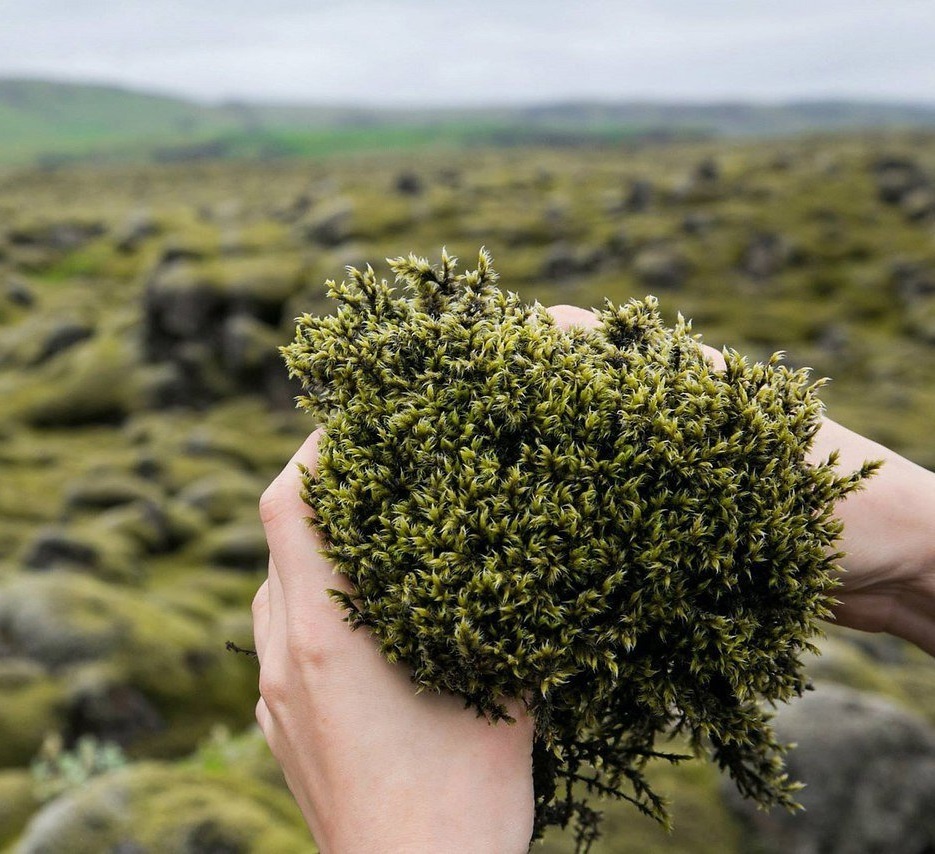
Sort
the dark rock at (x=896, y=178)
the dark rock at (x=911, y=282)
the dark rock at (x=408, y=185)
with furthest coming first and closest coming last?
the dark rock at (x=408, y=185)
the dark rock at (x=896, y=178)
the dark rock at (x=911, y=282)

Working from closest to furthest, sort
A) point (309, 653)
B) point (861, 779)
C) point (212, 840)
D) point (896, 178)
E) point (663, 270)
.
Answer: point (309, 653)
point (212, 840)
point (861, 779)
point (663, 270)
point (896, 178)

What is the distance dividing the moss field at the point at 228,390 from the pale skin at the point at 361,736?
5.88 m

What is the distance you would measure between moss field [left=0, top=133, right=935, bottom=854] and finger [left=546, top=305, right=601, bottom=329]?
6.62 meters

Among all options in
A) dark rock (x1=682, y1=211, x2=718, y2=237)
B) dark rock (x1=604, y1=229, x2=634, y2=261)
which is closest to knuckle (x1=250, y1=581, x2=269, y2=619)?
dark rock (x1=604, y1=229, x2=634, y2=261)

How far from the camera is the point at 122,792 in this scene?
1006 centimetres

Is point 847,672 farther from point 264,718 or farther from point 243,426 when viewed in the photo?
point 243,426

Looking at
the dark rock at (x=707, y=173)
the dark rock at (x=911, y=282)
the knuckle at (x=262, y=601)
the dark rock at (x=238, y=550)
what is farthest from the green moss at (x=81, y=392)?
the dark rock at (x=707, y=173)

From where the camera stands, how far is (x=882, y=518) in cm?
505

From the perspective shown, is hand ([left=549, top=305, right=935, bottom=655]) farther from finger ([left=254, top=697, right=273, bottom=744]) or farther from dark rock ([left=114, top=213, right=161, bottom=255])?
dark rock ([left=114, top=213, right=161, bottom=255])

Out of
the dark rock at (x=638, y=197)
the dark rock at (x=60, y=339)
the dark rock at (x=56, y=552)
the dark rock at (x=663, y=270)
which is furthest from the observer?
the dark rock at (x=638, y=197)

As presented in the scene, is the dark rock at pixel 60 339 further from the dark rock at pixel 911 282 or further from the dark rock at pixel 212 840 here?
the dark rock at pixel 911 282

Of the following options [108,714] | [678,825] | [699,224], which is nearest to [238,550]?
[108,714]

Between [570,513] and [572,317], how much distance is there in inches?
63.5

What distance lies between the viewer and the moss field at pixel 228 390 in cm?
1152
